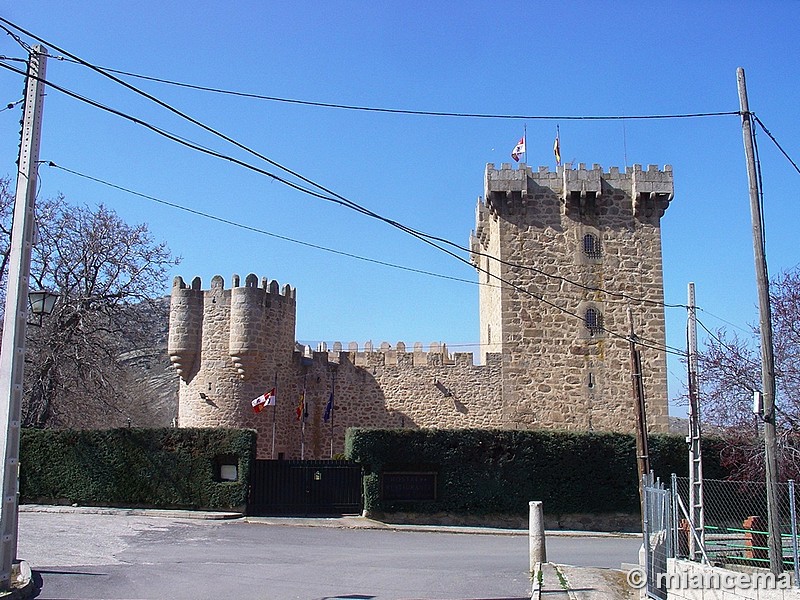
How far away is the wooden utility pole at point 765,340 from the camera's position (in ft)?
37.5

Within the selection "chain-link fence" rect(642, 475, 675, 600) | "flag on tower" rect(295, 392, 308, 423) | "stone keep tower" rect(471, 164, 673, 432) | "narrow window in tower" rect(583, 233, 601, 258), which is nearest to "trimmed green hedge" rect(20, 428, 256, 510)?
"flag on tower" rect(295, 392, 308, 423)

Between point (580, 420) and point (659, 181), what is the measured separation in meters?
8.30

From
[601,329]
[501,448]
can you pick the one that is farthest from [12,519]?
[601,329]

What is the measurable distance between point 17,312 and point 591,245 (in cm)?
2037

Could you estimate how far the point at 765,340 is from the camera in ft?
39.4

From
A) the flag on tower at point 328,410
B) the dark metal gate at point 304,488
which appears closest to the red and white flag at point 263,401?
the flag on tower at point 328,410

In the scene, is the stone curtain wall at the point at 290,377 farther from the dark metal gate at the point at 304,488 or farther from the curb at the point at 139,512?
the curb at the point at 139,512

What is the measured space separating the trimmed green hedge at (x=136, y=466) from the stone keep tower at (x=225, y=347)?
2832 millimetres

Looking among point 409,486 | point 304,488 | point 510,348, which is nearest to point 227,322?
point 304,488

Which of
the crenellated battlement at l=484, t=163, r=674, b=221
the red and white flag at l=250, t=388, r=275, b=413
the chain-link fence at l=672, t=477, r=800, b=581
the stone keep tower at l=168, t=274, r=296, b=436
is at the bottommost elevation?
the chain-link fence at l=672, t=477, r=800, b=581

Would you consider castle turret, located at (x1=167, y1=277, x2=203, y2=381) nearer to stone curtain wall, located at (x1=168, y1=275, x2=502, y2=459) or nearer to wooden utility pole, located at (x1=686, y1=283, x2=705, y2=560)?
stone curtain wall, located at (x1=168, y1=275, x2=502, y2=459)

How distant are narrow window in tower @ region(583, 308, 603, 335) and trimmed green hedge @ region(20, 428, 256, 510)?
37.5 ft

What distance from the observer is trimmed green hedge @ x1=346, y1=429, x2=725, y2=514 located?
2342 cm

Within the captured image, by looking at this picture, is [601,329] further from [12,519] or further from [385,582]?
[12,519]
